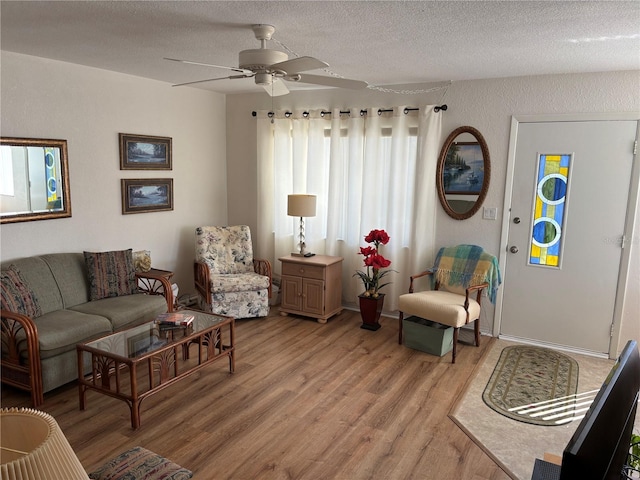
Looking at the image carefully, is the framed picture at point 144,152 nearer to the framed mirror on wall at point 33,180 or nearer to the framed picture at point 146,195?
the framed picture at point 146,195

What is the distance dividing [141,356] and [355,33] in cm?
243

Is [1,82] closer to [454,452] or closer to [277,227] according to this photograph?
[277,227]

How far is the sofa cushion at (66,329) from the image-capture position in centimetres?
323

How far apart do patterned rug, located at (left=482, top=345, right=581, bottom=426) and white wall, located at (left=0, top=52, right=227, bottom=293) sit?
3.61m

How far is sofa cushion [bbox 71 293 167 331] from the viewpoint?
3.74m

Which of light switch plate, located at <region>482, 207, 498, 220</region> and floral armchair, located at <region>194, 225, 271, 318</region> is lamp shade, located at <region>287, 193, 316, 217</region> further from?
light switch plate, located at <region>482, 207, 498, 220</region>

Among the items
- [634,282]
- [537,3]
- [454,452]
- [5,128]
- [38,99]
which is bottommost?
[454,452]

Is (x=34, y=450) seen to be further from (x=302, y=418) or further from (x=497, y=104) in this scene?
(x=497, y=104)

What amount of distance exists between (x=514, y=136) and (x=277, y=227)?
9.21ft

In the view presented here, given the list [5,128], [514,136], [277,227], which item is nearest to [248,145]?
[277,227]

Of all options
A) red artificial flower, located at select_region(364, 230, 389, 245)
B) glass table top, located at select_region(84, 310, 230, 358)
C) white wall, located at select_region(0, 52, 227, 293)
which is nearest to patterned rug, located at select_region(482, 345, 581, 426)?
red artificial flower, located at select_region(364, 230, 389, 245)

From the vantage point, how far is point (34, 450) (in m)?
0.73

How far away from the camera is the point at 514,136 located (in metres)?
4.36

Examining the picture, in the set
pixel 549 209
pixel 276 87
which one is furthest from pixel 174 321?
pixel 549 209
